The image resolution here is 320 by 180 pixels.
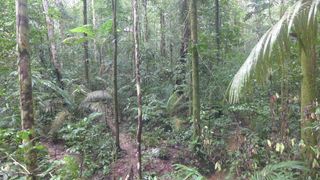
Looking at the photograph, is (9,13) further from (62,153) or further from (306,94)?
(306,94)

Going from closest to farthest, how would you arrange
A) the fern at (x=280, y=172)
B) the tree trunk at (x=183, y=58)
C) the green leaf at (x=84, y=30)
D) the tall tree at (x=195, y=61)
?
1. the fern at (x=280, y=172)
2. the tall tree at (x=195, y=61)
3. the green leaf at (x=84, y=30)
4. the tree trunk at (x=183, y=58)

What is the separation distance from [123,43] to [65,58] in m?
3.14

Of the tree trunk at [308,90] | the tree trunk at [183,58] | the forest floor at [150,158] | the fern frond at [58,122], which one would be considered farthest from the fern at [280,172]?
the tree trunk at [183,58]

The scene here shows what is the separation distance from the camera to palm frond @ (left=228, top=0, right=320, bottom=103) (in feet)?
12.5

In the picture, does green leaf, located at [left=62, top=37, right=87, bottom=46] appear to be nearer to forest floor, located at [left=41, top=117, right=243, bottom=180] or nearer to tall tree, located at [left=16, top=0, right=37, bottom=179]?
forest floor, located at [left=41, top=117, right=243, bottom=180]

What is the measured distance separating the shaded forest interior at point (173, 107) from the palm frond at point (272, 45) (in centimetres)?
1

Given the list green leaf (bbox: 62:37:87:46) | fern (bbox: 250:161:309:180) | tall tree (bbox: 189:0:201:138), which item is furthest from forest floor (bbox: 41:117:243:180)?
green leaf (bbox: 62:37:87:46)

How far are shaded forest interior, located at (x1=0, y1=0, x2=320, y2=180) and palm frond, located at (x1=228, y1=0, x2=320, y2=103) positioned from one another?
1 centimetres

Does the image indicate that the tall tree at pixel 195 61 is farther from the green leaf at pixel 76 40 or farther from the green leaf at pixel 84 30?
the green leaf at pixel 76 40

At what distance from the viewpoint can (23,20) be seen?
4.84 m

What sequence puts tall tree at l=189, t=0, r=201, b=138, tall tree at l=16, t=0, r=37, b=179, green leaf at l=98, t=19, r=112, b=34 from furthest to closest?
green leaf at l=98, t=19, r=112, b=34 < tall tree at l=189, t=0, r=201, b=138 < tall tree at l=16, t=0, r=37, b=179

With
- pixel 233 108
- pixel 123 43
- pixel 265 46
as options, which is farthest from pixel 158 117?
pixel 265 46

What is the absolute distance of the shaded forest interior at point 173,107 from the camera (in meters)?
4.41

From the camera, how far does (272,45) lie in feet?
12.4
